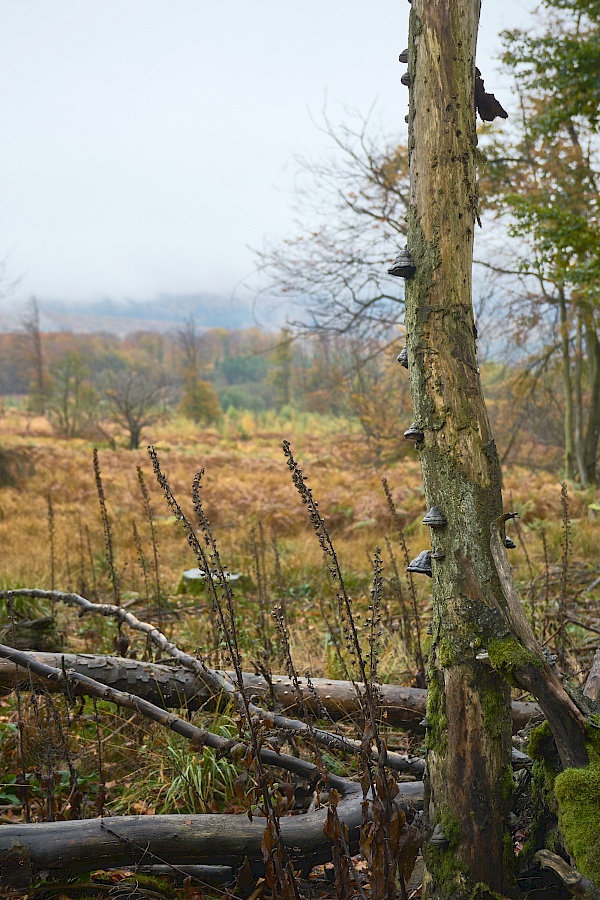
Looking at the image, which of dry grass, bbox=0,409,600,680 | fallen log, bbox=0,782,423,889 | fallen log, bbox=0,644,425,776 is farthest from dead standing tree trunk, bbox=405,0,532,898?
dry grass, bbox=0,409,600,680

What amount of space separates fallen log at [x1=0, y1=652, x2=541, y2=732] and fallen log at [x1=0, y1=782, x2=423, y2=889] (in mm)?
976

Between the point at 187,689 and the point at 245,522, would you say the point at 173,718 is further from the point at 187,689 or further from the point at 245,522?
the point at 245,522

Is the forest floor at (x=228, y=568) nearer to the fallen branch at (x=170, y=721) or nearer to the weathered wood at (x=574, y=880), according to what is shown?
the fallen branch at (x=170, y=721)

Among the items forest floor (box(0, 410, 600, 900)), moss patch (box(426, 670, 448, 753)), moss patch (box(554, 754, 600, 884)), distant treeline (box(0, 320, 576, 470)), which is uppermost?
distant treeline (box(0, 320, 576, 470))

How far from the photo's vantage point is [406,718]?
3541 mm

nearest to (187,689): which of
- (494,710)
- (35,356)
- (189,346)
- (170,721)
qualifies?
(170,721)

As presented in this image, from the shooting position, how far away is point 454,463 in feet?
7.61

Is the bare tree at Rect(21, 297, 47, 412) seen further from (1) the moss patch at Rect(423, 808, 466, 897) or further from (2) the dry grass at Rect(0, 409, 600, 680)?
(1) the moss patch at Rect(423, 808, 466, 897)

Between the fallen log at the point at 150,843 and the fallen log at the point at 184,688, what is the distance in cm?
98

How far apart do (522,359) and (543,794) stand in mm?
12664

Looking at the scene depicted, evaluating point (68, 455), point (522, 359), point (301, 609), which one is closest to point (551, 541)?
point (301, 609)

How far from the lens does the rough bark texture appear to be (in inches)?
86.6

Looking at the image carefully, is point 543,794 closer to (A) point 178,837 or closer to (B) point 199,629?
(A) point 178,837

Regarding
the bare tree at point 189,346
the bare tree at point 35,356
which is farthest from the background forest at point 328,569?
the bare tree at point 189,346
